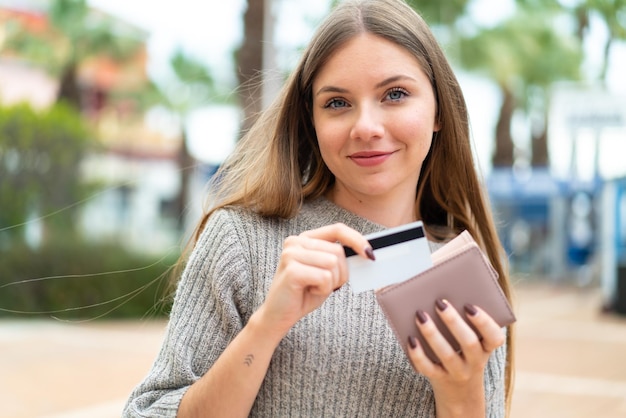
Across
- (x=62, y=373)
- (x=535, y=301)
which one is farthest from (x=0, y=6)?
(x=62, y=373)

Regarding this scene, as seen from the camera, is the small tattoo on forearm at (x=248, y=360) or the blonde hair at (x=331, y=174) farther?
the blonde hair at (x=331, y=174)

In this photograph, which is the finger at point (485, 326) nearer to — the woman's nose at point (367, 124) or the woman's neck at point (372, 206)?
the woman's nose at point (367, 124)

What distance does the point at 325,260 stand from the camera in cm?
145

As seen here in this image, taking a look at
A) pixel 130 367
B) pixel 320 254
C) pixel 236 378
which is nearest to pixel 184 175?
pixel 130 367

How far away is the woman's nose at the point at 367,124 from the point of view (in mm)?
1753

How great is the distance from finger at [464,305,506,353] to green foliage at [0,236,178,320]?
1020 cm

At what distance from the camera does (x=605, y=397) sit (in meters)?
7.29

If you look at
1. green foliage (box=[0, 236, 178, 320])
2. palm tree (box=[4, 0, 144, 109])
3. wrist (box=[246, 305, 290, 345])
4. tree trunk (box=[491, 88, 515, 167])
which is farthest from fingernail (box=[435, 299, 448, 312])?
tree trunk (box=[491, 88, 515, 167])

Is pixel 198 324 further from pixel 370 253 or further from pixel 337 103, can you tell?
pixel 337 103

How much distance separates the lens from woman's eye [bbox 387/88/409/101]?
5.95 ft

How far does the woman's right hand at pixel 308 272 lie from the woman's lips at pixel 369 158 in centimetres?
35

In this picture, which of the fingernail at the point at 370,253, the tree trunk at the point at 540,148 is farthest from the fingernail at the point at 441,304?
the tree trunk at the point at 540,148

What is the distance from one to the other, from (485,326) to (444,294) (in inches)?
3.6

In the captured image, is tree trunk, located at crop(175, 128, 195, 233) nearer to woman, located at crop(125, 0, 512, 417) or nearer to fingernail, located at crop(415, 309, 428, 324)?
woman, located at crop(125, 0, 512, 417)
